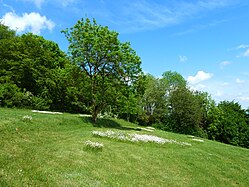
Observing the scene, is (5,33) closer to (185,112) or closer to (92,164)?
(185,112)

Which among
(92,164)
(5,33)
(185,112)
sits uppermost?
(5,33)

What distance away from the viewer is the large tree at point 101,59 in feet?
105

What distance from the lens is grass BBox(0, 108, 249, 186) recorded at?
443 inches

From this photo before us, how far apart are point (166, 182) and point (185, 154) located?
7.81 m

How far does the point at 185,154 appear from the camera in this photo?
21.3 meters

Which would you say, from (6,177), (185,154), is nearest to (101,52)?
(185,154)

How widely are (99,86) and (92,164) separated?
20.9 meters

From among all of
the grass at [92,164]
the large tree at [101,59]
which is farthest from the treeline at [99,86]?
the grass at [92,164]

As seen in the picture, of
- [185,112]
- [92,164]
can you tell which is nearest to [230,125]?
[185,112]

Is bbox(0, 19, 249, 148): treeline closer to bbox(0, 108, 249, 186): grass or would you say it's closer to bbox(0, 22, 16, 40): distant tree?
bbox(0, 22, 16, 40): distant tree

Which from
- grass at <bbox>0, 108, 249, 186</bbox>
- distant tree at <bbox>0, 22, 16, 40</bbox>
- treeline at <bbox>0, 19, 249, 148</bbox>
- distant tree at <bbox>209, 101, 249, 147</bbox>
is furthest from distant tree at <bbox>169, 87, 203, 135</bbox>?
distant tree at <bbox>0, 22, 16, 40</bbox>

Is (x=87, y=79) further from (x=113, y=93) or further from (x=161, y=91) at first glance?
(x=161, y=91)

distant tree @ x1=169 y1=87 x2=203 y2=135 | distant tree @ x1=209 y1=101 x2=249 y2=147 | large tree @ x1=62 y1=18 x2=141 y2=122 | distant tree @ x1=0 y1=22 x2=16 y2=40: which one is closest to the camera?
large tree @ x1=62 y1=18 x2=141 y2=122

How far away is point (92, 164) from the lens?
46.0 feet
